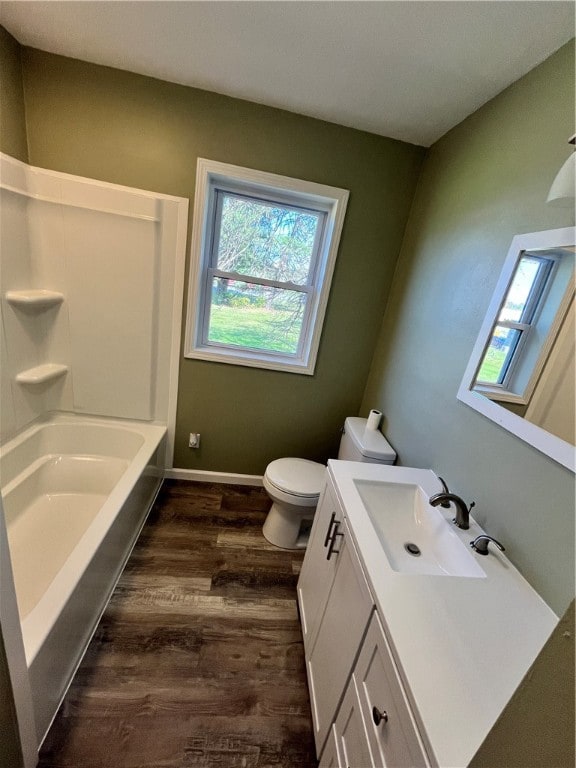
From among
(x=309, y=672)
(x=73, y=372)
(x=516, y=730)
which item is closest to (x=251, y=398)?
(x=73, y=372)

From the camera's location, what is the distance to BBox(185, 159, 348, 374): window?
1.81 metres

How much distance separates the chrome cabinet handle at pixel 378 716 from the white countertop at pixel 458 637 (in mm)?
133

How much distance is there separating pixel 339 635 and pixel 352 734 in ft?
0.67

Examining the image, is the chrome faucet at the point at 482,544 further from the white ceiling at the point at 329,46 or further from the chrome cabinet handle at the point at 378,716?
the white ceiling at the point at 329,46

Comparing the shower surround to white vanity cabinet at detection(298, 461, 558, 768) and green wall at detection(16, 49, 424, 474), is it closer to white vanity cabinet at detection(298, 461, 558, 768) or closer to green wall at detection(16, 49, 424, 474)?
green wall at detection(16, 49, 424, 474)

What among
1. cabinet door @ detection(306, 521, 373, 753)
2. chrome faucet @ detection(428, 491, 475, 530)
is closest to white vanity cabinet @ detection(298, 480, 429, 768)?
cabinet door @ detection(306, 521, 373, 753)

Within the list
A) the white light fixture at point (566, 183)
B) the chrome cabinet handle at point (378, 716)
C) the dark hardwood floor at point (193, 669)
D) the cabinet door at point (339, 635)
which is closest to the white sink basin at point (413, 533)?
the cabinet door at point (339, 635)

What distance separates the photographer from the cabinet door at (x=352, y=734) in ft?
2.44

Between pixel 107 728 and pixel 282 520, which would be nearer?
pixel 107 728

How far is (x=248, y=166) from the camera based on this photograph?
1736 millimetres

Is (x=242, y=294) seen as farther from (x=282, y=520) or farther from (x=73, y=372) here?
(x=282, y=520)

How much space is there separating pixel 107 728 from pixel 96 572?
49 centimetres

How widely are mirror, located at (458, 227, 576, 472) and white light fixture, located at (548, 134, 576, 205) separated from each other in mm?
100

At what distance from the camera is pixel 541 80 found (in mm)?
1064
